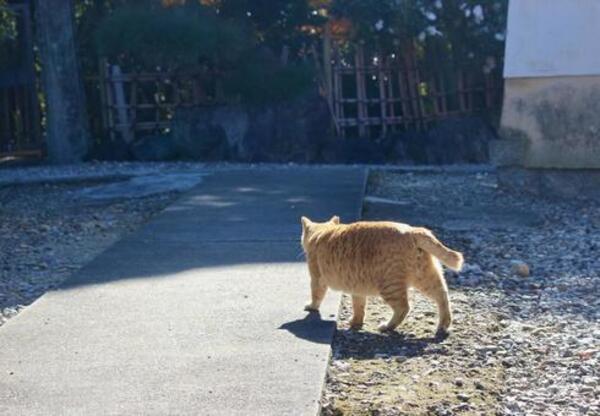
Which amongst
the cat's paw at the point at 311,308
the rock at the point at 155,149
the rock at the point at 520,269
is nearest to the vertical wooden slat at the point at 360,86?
the rock at the point at 155,149

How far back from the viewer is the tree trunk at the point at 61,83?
1808cm

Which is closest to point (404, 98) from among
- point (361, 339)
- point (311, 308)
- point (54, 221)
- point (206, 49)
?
point (206, 49)

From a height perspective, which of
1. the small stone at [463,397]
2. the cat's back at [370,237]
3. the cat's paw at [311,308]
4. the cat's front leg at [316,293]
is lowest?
the small stone at [463,397]

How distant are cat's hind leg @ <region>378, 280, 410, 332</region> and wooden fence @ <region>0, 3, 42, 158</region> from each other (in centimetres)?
1286

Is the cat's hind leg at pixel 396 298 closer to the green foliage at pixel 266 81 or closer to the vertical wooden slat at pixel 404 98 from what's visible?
the green foliage at pixel 266 81

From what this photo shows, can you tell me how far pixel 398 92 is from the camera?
19531 mm

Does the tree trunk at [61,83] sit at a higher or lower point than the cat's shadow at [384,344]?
higher

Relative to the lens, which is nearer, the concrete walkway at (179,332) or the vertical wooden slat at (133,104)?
the concrete walkway at (179,332)

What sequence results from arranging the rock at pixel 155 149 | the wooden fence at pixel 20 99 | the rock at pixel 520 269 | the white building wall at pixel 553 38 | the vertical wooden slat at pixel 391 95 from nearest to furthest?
the rock at pixel 520 269
the white building wall at pixel 553 38
the rock at pixel 155 149
the wooden fence at pixel 20 99
the vertical wooden slat at pixel 391 95

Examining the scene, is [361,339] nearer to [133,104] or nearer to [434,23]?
[434,23]

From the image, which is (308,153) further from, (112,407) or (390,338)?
(112,407)

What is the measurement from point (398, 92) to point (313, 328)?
12999 mm

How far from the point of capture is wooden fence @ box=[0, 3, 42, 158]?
738 inches

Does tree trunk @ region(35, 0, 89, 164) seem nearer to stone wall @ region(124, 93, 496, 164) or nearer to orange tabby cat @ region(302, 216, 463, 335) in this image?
stone wall @ region(124, 93, 496, 164)
